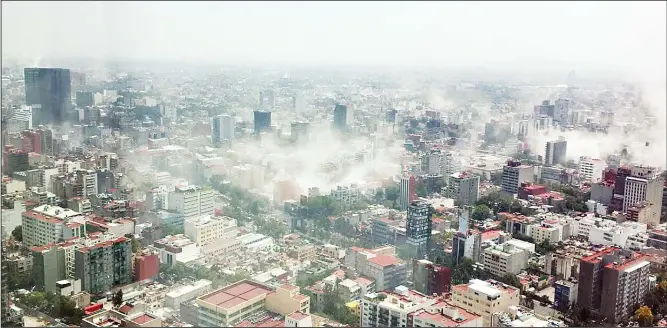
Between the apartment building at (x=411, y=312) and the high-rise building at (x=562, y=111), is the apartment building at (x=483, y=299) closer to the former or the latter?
the apartment building at (x=411, y=312)

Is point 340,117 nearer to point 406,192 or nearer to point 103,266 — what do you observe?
point 406,192

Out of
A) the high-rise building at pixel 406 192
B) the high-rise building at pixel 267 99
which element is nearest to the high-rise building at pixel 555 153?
the high-rise building at pixel 406 192

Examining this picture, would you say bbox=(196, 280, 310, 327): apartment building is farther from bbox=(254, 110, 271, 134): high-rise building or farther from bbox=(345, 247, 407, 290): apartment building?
bbox=(254, 110, 271, 134): high-rise building

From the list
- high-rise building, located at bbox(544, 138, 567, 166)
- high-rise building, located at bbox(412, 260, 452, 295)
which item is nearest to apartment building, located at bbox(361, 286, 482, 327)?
high-rise building, located at bbox(412, 260, 452, 295)

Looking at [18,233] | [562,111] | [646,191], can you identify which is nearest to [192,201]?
[18,233]

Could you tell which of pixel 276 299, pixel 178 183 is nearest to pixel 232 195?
pixel 178 183

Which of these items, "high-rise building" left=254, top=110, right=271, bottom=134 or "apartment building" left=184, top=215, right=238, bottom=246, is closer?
"apartment building" left=184, top=215, right=238, bottom=246

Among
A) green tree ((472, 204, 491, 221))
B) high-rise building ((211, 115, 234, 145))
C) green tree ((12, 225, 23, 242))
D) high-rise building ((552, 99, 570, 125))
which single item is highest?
high-rise building ((552, 99, 570, 125))
